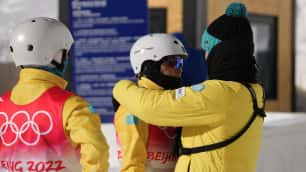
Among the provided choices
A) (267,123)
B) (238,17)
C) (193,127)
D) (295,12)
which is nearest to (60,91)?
(193,127)

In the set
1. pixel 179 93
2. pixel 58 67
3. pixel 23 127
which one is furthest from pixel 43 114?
pixel 179 93

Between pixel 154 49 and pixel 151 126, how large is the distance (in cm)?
31

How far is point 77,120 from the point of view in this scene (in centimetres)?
195

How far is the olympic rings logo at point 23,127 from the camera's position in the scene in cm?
202

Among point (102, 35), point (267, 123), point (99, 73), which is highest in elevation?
point (102, 35)

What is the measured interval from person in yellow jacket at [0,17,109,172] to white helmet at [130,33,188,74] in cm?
35

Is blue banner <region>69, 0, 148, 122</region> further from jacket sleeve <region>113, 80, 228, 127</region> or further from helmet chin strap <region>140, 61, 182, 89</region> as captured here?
jacket sleeve <region>113, 80, 228, 127</region>

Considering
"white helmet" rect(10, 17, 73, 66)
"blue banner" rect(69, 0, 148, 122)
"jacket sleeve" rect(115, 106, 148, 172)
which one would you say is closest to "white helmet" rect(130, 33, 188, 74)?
"jacket sleeve" rect(115, 106, 148, 172)

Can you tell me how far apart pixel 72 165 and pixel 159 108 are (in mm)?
367

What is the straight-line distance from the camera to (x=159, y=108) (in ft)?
6.51

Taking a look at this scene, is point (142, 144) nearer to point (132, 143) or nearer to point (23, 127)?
point (132, 143)

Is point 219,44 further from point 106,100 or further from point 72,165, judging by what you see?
point 106,100

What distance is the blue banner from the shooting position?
5289mm

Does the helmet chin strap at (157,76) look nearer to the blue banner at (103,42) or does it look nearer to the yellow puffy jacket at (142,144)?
the yellow puffy jacket at (142,144)
